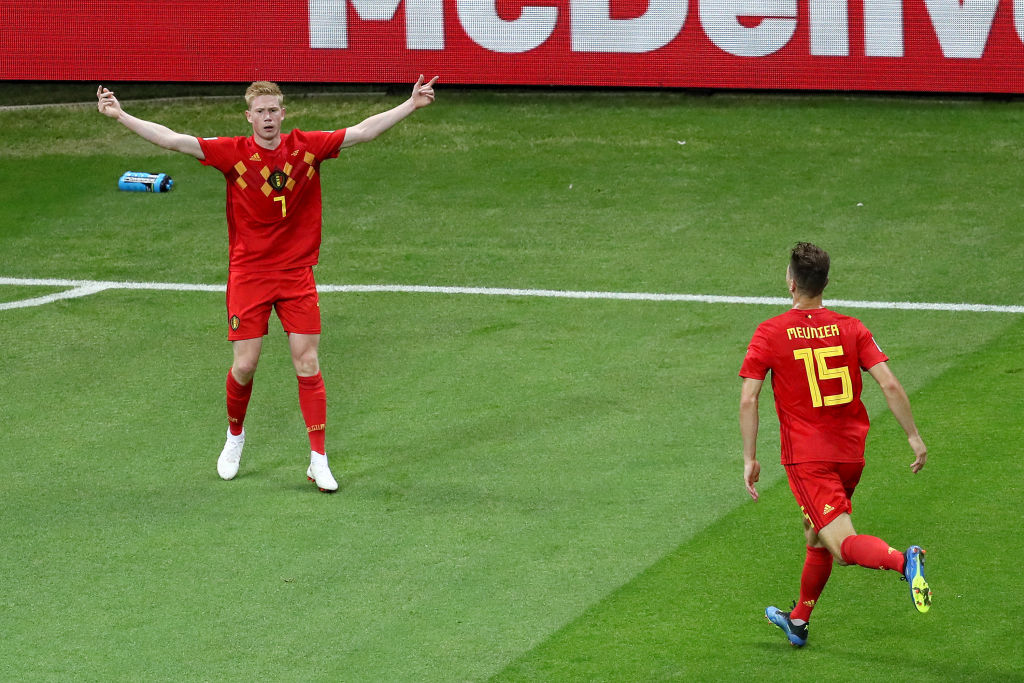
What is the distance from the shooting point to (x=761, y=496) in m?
9.02

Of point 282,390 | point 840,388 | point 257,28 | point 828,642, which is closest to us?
point 840,388

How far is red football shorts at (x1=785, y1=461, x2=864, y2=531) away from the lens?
6645mm

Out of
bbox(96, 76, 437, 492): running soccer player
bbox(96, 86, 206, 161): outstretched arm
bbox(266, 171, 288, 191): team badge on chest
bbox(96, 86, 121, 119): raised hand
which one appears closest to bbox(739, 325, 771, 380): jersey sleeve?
bbox(96, 76, 437, 492): running soccer player

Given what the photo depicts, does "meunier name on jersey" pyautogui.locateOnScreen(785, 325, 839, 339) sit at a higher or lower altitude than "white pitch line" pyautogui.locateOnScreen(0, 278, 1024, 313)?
higher

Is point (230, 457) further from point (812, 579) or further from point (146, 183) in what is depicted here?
point (146, 183)

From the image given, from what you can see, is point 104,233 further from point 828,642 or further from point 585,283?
point 828,642

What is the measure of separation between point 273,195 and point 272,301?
0.65m

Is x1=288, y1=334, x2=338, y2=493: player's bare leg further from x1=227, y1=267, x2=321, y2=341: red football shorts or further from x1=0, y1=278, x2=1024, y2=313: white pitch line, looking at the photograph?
x1=0, y1=278, x2=1024, y2=313: white pitch line

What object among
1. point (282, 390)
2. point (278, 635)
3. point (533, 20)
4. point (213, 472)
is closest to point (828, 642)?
point (278, 635)

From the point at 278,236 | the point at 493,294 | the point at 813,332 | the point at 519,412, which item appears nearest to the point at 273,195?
the point at 278,236

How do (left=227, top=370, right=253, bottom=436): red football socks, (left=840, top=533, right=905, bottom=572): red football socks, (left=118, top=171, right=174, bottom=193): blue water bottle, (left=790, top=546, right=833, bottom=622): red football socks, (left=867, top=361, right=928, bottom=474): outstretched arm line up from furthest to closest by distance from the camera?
(left=118, top=171, right=174, bottom=193): blue water bottle
(left=227, top=370, right=253, bottom=436): red football socks
(left=790, top=546, right=833, bottom=622): red football socks
(left=867, top=361, right=928, bottom=474): outstretched arm
(left=840, top=533, right=905, bottom=572): red football socks

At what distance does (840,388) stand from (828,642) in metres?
1.26

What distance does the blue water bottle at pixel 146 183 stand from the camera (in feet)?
57.3

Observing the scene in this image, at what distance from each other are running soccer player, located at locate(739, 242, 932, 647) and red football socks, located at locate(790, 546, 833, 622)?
13 centimetres
